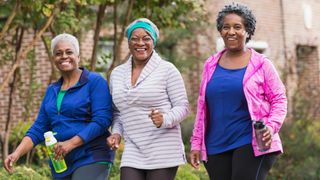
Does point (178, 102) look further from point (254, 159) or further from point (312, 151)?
point (312, 151)

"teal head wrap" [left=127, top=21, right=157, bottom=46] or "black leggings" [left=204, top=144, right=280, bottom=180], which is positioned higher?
"teal head wrap" [left=127, top=21, right=157, bottom=46]

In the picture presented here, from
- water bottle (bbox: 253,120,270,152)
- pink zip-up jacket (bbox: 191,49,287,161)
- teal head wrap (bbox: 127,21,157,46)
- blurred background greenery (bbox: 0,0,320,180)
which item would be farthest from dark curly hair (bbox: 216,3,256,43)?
blurred background greenery (bbox: 0,0,320,180)

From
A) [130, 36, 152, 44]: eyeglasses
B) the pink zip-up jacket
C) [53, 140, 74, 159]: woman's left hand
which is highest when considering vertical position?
[130, 36, 152, 44]: eyeglasses

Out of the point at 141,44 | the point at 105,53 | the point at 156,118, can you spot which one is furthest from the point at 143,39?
the point at 105,53

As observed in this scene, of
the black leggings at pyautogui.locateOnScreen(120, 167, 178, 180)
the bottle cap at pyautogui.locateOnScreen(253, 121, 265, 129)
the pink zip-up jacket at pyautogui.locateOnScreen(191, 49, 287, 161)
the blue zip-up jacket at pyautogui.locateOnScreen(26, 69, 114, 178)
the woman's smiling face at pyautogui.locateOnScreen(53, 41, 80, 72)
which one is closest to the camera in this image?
the bottle cap at pyautogui.locateOnScreen(253, 121, 265, 129)

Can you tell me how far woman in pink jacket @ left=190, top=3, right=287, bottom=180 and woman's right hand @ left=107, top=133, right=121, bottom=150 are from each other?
1.83 ft

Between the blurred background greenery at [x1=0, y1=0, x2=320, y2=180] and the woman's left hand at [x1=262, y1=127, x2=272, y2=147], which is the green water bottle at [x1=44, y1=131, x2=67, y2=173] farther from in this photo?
the blurred background greenery at [x1=0, y1=0, x2=320, y2=180]

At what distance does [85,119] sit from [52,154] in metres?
0.36

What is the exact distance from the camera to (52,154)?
5371 millimetres

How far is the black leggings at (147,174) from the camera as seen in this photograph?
5.32 m

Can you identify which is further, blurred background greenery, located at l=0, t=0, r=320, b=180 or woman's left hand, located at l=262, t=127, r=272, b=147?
blurred background greenery, located at l=0, t=0, r=320, b=180

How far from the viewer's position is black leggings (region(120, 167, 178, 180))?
5316 mm

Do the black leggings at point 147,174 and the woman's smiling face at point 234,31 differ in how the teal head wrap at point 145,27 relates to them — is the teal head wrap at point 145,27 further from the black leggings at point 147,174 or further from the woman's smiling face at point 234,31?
the black leggings at point 147,174

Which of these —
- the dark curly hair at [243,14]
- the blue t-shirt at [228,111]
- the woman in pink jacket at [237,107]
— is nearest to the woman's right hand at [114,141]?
the woman in pink jacket at [237,107]
